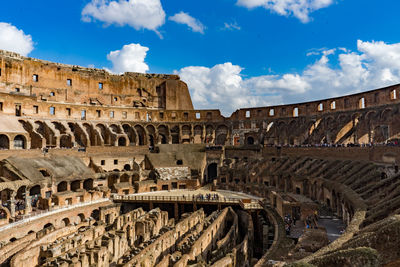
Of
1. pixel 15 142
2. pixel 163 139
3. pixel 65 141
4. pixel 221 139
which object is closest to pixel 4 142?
pixel 15 142

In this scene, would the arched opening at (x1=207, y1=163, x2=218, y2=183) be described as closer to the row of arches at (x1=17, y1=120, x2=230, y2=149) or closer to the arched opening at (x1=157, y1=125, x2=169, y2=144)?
A: the row of arches at (x1=17, y1=120, x2=230, y2=149)

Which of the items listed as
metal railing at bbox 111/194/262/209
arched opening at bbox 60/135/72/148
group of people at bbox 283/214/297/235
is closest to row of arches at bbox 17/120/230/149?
arched opening at bbox 60/135/72/148

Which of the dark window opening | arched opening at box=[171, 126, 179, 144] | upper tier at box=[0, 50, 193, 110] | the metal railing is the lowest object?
the metal railing

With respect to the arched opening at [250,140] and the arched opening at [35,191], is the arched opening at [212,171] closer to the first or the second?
the arched opening at [250,140]

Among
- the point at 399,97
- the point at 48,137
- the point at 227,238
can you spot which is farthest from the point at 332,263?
the point at 48,137

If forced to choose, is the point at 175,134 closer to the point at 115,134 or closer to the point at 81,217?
the point at 115,134

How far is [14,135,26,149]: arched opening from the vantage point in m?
36.3

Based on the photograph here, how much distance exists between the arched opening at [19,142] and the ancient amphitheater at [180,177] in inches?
6.7

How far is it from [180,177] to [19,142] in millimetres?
21406

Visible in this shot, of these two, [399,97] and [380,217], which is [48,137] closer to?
[380,217]

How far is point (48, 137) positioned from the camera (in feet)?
132

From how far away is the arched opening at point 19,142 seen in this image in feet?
119

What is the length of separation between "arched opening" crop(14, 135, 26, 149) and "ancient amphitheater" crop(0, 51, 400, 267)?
0.17 metres

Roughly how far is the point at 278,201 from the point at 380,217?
13.4 metres
